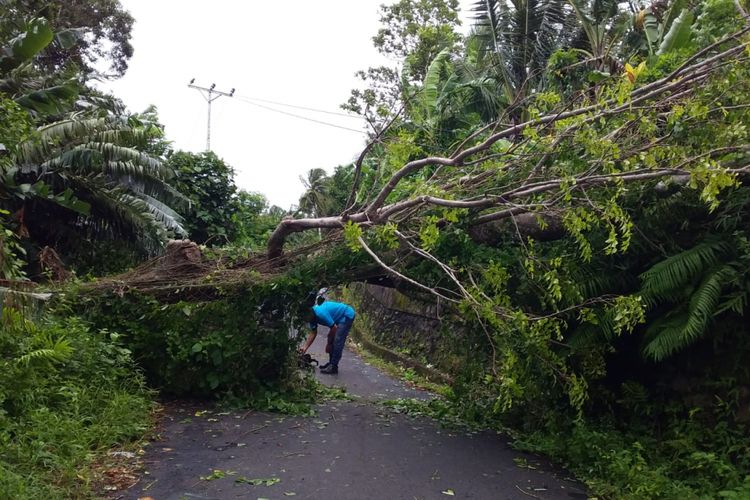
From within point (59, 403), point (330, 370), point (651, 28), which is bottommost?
point (330, 370)

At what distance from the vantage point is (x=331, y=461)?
6.11m

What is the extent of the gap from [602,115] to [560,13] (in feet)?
31.7

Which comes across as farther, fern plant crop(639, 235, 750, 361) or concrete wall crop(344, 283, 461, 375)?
concrete wall crop(344, 283, 461, 375)

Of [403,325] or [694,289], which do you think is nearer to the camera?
[694,289]

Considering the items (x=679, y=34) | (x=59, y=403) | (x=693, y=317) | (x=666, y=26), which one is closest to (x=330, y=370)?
(x=59, y=403)

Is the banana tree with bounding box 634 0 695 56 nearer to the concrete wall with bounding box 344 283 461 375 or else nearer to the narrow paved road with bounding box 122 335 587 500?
the concrete wall with bounding box 344 283 461 375

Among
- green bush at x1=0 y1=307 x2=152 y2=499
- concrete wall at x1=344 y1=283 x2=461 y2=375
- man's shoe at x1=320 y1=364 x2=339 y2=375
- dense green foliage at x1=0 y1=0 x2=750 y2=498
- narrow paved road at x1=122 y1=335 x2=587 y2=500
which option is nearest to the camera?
green bush at x1=0 y1=307 x2=152 y2=499

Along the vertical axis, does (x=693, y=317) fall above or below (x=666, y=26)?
below

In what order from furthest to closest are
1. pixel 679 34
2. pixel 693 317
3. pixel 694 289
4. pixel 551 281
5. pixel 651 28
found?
pixel 651 28 < pixel 679 34 < pixel 551 281 < pixel 694 289 < pixel 693 317

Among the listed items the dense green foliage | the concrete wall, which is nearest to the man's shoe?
the concrete wall

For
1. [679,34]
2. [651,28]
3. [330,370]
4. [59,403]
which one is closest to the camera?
[59,403]

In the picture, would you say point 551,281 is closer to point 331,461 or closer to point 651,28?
point 331,461

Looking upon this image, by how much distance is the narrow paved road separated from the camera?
5.22 metres

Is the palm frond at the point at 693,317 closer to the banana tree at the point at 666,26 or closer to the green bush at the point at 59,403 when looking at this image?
the green bush at the point at 59,403
